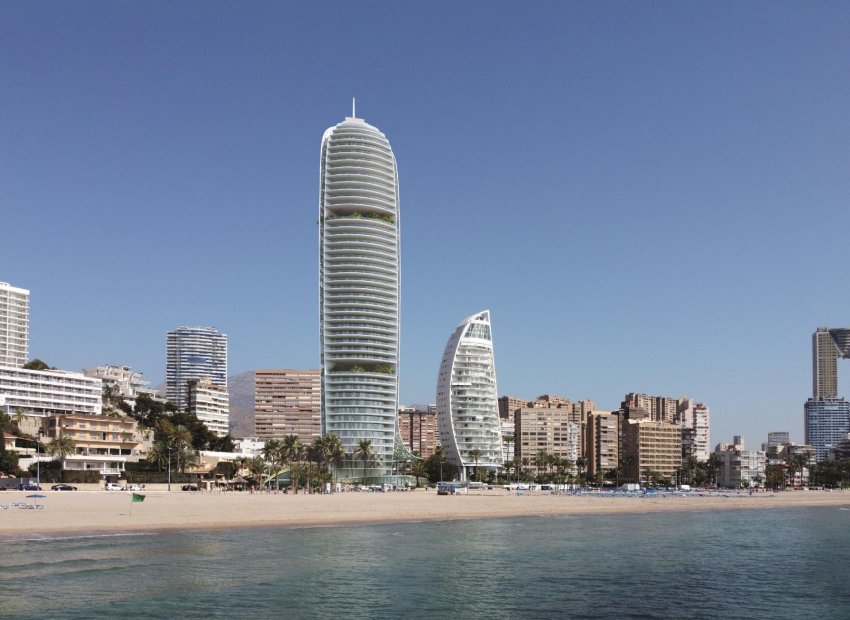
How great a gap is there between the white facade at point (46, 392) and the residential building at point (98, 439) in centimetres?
2442

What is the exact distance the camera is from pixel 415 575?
1469 inches

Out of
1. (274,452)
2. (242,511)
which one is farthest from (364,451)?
(242,511)

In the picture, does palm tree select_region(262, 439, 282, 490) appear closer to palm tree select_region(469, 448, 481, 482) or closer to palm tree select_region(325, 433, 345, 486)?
palm tree select_region(325, 433, 345, 486)

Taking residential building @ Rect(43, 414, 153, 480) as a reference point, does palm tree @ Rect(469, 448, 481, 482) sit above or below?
below

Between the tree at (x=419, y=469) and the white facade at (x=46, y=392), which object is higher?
the white facade at (x=46, y=392)

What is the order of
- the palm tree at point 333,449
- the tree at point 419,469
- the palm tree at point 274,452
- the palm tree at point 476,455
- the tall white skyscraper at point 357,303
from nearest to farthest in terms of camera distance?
the palm tree at point 274,452, the palm tree at point 333,449, the tall white skyscraper at point 357,303, the tree at point 419,469, the palm tree at point 476,455

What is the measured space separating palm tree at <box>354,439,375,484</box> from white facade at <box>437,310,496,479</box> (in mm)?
37793

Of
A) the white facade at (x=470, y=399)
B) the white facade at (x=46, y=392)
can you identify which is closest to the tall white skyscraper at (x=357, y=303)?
the white facade at (x=470, y=399)

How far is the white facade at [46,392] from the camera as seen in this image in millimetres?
141125

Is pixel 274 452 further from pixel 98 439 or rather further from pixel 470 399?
pixel 470 399

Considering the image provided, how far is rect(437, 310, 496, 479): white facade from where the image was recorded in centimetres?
17325

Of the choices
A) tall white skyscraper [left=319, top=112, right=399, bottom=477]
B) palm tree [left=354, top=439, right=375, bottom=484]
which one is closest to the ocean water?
palm tree [left=354, top=439, right=375, bottom=484]

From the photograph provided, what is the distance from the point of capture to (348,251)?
139125 millimetres

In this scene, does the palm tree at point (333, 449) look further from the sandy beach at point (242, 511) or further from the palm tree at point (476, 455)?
the palm tree at point (476, 455)
